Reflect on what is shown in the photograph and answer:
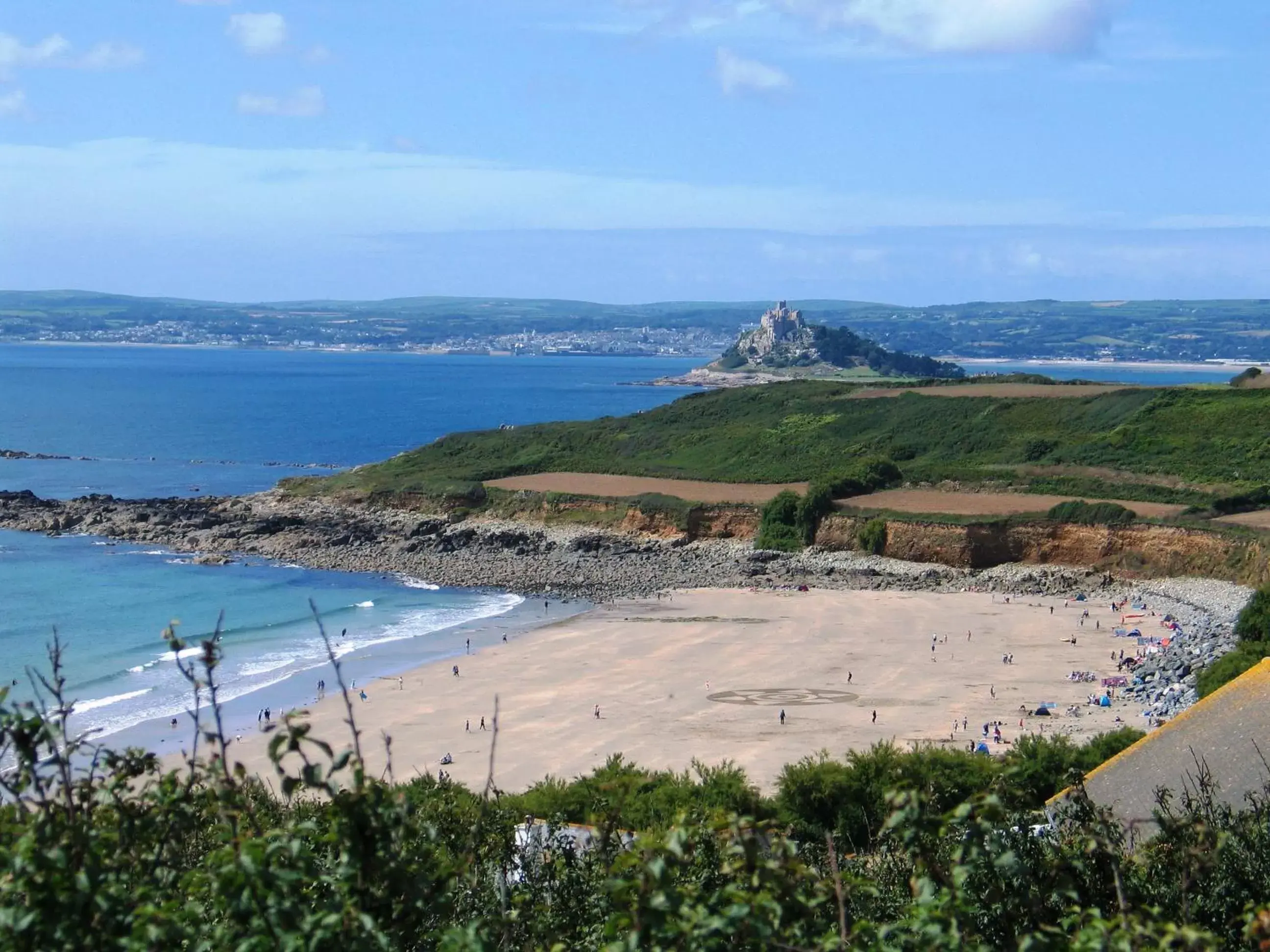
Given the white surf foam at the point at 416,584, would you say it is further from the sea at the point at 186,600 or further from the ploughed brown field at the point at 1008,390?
the ploughed brown field at the point at 1008,390

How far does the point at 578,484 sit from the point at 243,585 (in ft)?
63.7

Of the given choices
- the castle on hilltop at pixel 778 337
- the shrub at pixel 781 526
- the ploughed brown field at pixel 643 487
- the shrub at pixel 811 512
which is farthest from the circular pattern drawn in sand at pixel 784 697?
the castle on hilltop at pixel 778 337

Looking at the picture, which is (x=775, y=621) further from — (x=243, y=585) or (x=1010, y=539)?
(x=243, y=585)

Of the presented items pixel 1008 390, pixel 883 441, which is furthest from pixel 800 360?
pixel 883 441

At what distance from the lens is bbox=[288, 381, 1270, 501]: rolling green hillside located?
2351 inches

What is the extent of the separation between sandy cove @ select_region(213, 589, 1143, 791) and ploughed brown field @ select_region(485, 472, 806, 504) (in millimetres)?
13840

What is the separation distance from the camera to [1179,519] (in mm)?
46969

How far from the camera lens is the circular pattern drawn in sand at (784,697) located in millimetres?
30594

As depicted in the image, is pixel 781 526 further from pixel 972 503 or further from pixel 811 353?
pixel 811 353

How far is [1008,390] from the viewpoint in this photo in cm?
7744

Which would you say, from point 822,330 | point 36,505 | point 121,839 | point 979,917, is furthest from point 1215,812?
point 822,330

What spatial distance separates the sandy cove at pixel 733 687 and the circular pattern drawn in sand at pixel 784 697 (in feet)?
0.22

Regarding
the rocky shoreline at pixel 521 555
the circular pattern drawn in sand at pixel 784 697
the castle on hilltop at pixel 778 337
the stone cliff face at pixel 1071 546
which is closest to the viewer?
the circular pattern drawn in sand at pixel 784 697

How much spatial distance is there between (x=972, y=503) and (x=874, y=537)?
15.9 ft
